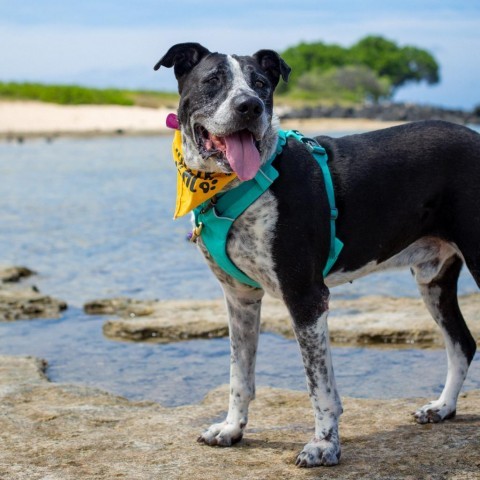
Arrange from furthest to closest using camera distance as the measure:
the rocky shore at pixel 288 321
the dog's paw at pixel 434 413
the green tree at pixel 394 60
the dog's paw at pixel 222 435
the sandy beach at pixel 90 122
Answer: the green tree at pixel 394 60 → the sandy beach at pixel 90 122 → the rocky shore at pixel 288 321 → the dog's paw at pixel 434 413 → the dog's paw at pixel 222 435

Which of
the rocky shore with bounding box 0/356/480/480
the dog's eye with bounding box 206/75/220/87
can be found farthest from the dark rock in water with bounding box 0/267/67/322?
the dog's eye with bounding box 206/75/220/87

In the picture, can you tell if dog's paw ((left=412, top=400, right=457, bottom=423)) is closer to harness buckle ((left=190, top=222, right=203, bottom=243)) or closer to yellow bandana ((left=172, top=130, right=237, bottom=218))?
harness buckle ((left=190, top=222, right=203, bottom=243))

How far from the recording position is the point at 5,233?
49.3ft

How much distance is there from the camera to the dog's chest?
450 cm

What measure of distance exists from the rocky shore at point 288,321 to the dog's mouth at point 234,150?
3373 mm

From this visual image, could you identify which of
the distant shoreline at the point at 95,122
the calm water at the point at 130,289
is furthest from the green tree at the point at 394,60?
the calm water at the point at 130,289

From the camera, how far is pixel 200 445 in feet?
16.1

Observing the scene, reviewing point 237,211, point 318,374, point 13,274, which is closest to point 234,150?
point 237,211

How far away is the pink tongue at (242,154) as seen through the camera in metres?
4.32

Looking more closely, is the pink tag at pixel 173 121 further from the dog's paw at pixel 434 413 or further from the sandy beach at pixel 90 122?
the sandy beach at pixel 90 122

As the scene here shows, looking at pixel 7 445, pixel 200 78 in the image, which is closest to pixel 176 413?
pixel 7 445

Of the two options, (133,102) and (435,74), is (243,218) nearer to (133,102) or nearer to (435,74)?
(133,102)

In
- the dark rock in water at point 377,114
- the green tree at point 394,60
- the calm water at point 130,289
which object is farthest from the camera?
the green tree at point 394,60

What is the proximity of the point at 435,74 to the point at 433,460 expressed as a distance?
382 feet
